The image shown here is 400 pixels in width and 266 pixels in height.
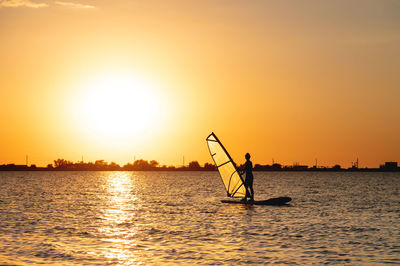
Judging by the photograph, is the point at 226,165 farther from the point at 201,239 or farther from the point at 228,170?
the point at 201,239

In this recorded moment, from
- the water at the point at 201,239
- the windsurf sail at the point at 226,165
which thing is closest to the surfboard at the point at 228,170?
the windsurf sail at the point at 226,165

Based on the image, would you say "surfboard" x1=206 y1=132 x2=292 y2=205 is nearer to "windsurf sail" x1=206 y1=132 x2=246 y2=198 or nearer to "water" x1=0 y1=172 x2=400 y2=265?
"windsurf sail" x1=206 y1=132 x2=246 y2=198

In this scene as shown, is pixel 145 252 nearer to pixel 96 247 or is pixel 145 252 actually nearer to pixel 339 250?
pixel 96 247

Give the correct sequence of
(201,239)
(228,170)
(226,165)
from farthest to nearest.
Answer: (228,170) < (226,165) < (201,239)

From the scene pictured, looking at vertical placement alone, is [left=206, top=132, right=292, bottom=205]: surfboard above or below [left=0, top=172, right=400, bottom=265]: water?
above

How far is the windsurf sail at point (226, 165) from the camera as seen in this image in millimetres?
27781

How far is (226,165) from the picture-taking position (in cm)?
2838

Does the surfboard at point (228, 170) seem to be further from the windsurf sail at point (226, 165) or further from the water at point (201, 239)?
the water at point (201, 239)

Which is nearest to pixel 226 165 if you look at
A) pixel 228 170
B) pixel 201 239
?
pixel 228 170

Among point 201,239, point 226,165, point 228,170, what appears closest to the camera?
point 201,239

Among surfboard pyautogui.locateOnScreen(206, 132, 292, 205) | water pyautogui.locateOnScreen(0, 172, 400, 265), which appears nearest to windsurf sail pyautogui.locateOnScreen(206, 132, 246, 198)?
surfboard pyautogui.locateOnScreen(206, 132, 292, 205)

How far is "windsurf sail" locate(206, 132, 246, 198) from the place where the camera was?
27.8 meters

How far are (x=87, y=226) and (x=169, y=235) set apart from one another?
4518mm

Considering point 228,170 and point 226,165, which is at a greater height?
point 226,165
